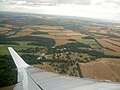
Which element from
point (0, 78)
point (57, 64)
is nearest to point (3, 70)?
point (0, 78)

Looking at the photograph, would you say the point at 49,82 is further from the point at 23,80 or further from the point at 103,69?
the point at 103,69

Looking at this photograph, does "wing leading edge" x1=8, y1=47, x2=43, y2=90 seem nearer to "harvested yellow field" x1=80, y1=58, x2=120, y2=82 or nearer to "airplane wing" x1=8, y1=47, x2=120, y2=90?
"airplane wing" x1=8, y1=47, x2=120, y2=90

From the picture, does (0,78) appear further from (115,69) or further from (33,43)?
(33,43)

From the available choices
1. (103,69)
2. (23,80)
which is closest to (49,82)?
(23,80)

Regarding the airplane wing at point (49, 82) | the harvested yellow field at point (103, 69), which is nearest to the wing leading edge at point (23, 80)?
→ the airplane wing at point (49, 82)

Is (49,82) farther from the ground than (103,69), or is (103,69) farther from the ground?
(49,82)

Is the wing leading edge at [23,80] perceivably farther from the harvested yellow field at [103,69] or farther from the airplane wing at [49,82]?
the harvested yellow field at [103,69]
